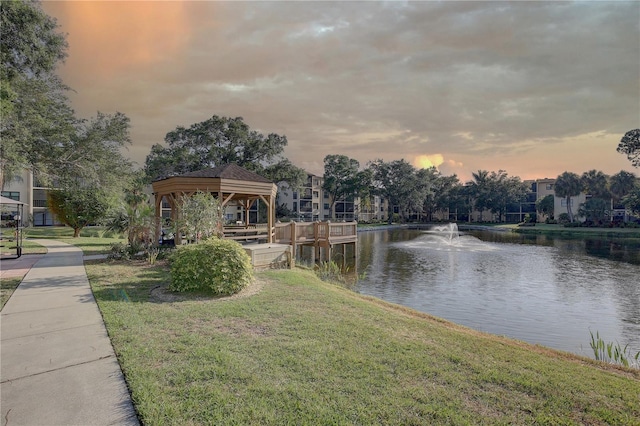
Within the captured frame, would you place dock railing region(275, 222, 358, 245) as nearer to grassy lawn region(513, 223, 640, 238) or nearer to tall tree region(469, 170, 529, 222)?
grassy lawn region(513, 223, 640, 238)

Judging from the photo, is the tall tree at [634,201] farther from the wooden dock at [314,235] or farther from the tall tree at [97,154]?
the tall tree at [97,154]

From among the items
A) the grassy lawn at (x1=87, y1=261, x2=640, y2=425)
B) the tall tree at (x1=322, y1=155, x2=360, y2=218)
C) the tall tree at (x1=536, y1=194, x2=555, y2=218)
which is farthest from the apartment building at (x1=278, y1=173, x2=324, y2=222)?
the grassy lawn at (x1=87, y1=261, x2=640, y2=425)

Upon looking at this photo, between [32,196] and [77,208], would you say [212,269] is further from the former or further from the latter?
[32,196]

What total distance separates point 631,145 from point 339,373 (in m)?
70.8

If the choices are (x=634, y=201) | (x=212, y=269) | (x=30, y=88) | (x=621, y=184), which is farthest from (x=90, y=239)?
(x=621, y=184)

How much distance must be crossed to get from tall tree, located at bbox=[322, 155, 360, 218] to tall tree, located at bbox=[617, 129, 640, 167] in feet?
141

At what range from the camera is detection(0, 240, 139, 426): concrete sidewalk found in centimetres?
330

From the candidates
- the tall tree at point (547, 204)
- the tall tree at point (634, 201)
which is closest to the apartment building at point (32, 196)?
the tall tree at point (634, 201)

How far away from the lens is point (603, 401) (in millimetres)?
3730

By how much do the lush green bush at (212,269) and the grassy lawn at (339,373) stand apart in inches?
51.1

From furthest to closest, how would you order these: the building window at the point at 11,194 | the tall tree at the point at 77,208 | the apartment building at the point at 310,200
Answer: the apartment building at the point at 310,200 → the building window at the point at 11,194 → the tall tree at the point at 77,208

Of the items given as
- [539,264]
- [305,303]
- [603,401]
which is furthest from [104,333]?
[539,264]

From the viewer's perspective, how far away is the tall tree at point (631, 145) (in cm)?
5356

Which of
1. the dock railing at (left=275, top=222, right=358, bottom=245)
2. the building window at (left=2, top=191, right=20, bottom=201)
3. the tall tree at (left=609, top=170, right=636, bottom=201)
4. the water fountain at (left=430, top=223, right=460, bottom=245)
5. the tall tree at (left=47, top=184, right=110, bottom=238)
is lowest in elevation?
the water fountain at (left=430, top=223, right=460, bottom=245)
